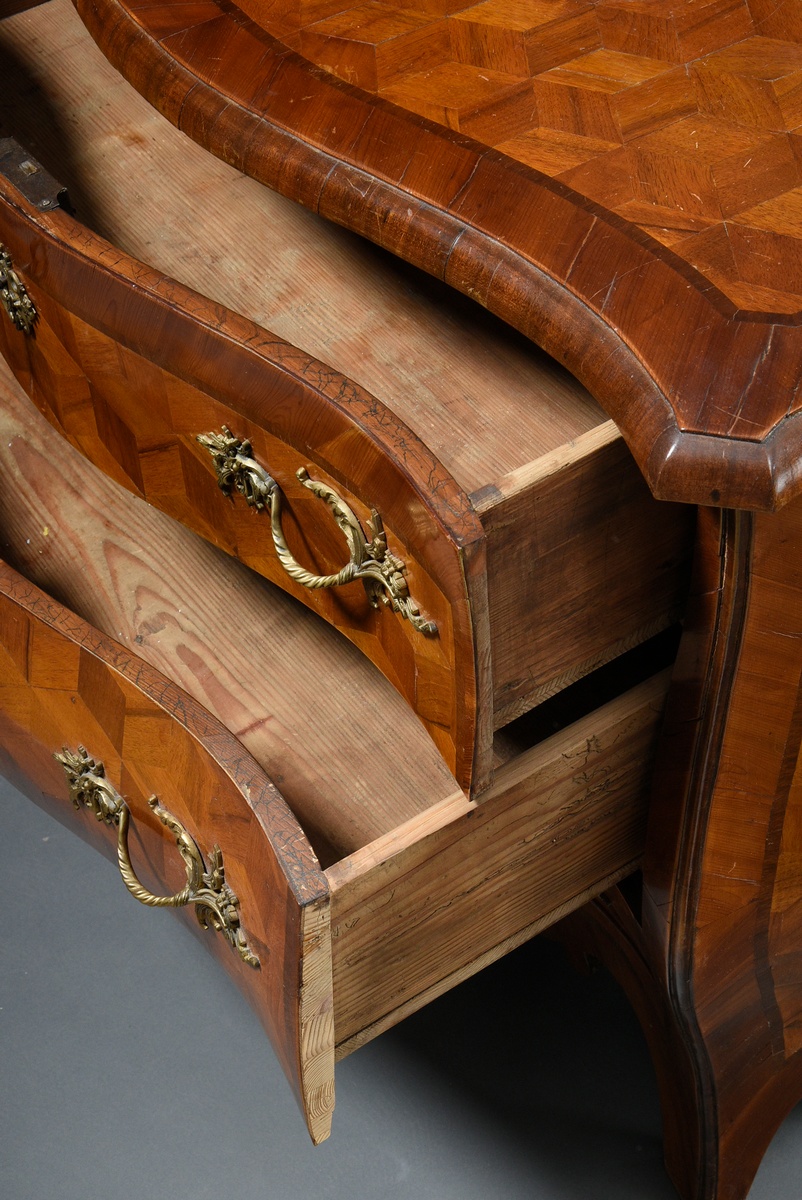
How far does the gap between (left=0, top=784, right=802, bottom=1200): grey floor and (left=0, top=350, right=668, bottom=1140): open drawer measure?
0.99 ft

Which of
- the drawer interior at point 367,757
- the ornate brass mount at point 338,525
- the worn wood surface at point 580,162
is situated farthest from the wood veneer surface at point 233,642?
the worn wood surface at point 580,162

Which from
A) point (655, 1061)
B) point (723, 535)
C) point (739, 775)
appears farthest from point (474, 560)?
point (655, 1061)

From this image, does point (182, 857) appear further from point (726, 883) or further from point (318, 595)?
point (726, 883)

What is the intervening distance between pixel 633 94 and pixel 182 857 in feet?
1.56

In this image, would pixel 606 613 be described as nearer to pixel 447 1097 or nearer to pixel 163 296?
pixel 163 296

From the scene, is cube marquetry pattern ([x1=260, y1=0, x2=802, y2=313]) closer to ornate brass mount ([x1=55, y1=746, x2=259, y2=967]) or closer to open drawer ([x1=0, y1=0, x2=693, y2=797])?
open drawer ([x1=0, y1=0, x2=693, y2=797])

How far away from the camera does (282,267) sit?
2.93ft

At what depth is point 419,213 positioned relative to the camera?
0.70 m

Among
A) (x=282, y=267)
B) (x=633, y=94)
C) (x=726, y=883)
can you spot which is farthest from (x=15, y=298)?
(x=726, y=883)

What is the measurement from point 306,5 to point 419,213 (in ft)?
0.66

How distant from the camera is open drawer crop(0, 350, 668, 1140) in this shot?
706 mm

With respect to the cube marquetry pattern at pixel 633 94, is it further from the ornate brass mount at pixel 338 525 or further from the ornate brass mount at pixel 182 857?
the ornate brass mount at pixel 182 857

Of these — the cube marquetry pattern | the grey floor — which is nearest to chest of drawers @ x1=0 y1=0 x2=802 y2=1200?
the cube marquetry pattern

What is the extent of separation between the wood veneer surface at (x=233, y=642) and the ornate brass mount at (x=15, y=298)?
5.4 inches
